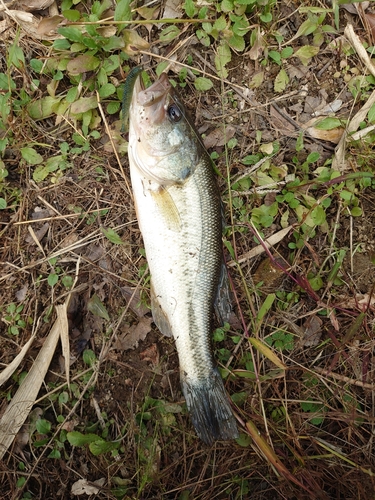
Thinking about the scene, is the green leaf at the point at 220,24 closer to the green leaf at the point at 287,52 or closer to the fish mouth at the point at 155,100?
the green leaf at the point at 287,52

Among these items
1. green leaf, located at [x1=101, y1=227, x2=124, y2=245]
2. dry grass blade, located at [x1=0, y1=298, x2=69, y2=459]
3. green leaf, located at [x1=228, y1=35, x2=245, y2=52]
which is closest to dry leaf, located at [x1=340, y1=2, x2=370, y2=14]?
green leaf, located at [x1=228, y1=35, x2=245, y2=52]

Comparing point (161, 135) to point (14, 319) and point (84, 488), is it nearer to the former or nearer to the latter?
point (14, 319)

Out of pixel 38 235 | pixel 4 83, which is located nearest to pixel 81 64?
pixel 4 83

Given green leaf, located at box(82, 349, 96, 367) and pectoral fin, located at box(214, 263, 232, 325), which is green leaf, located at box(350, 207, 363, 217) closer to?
pectoral fin, located at box(214, 263, 232, 325)

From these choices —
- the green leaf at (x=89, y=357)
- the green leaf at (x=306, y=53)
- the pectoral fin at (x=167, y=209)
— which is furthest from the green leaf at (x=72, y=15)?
the green leaf at (x=89, y=357)

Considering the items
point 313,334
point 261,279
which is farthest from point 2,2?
point 313,334

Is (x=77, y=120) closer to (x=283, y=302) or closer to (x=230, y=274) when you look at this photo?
(x=230, y=274)
